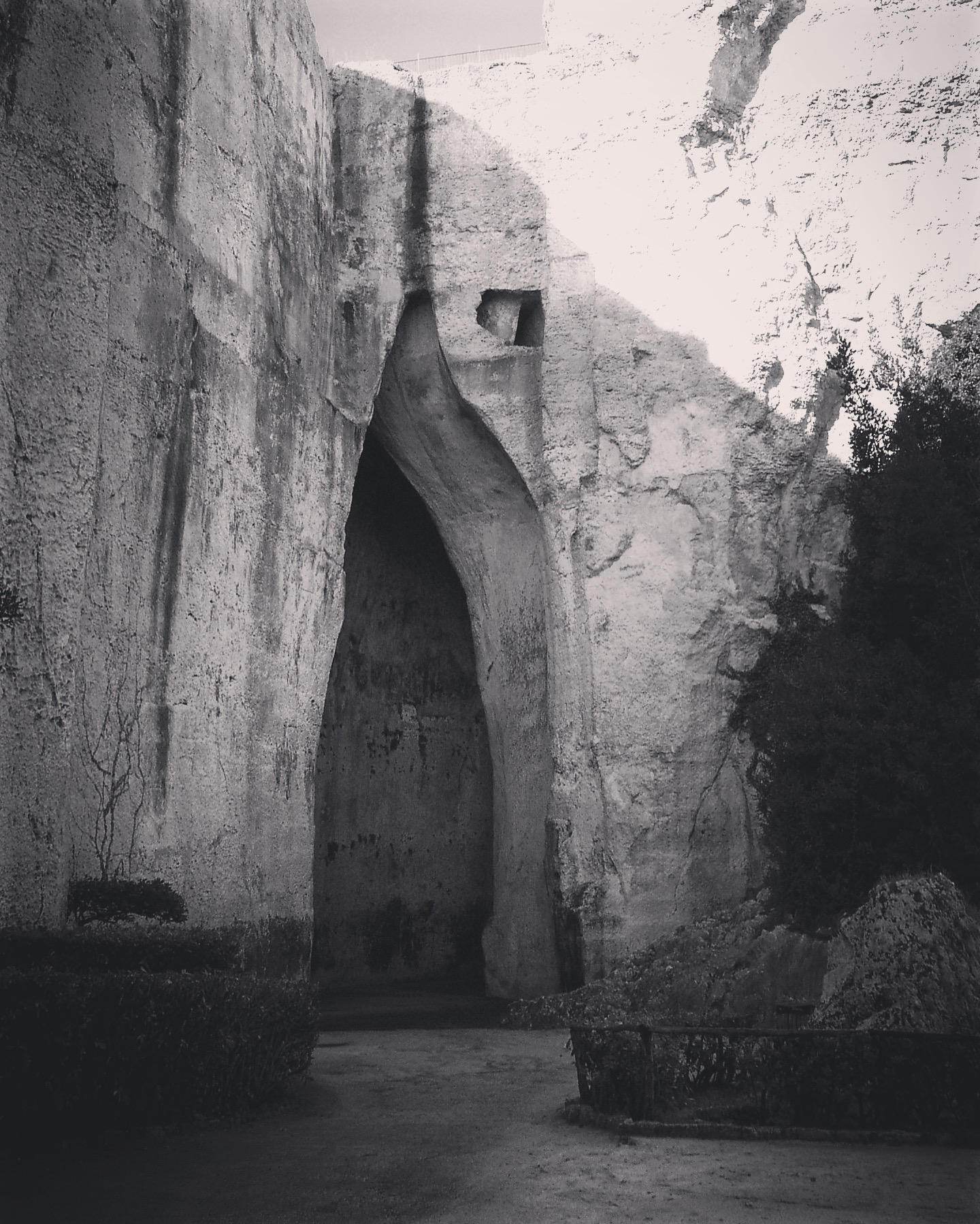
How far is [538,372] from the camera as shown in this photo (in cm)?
1475

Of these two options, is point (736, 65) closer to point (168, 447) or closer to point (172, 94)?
point (172, 94)

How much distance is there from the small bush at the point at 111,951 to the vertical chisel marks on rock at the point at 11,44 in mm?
5815

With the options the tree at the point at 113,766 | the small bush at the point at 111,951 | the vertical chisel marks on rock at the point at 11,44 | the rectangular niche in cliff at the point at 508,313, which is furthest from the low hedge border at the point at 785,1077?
the rectangular niche in cliff at the point at 508,313

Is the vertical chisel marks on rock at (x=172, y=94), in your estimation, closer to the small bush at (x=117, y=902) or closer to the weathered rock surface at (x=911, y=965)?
the small bush at (x=117, y=902)

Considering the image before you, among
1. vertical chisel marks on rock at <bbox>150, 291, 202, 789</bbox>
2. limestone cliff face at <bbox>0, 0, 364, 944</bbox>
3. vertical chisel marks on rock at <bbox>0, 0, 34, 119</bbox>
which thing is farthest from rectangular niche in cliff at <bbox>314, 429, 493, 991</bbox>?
vertical chisel marks on rock at <bbox>0, 0, 34, 119</bbox>

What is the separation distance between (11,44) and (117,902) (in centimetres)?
630

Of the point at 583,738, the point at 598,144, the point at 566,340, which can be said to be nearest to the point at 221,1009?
the point at 583,738

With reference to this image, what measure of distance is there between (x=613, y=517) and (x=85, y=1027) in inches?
383

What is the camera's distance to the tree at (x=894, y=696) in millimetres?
10156

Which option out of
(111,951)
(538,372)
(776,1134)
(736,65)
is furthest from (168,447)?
(736,65)

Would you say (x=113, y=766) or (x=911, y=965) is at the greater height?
(x=113, y=766)

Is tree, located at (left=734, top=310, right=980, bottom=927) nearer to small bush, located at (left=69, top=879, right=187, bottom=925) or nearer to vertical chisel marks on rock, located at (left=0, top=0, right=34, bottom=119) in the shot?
small bush, located at (left=69, top=879, right=187, bottom=925)

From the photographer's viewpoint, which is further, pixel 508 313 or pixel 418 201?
pixel 418 201

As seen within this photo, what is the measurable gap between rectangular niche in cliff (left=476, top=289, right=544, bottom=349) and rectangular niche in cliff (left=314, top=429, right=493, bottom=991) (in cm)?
322
